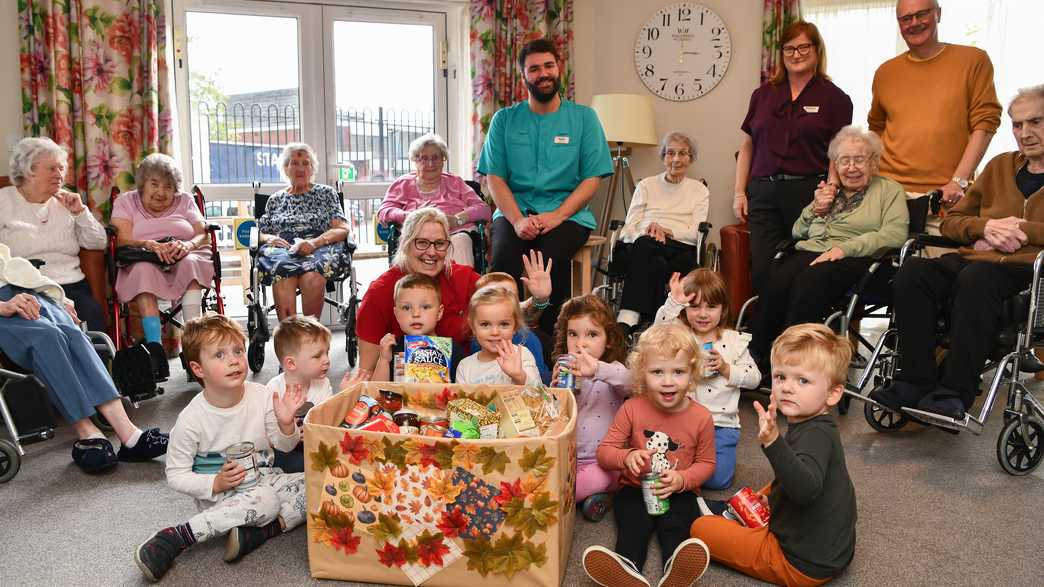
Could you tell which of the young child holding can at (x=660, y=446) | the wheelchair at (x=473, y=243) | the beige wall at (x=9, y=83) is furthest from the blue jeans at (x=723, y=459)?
the beige wall at (x=9, y=83)

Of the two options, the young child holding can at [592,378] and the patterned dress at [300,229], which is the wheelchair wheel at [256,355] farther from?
the young child holding can at [592,378]

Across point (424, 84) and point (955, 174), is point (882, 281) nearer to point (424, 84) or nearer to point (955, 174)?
point (955, 174)

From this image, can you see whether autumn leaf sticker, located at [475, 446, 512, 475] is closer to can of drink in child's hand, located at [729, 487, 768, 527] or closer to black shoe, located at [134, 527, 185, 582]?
can of drink in child's hand, located at [729, 487, 768, 527]

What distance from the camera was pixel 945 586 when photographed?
1858 millimetres

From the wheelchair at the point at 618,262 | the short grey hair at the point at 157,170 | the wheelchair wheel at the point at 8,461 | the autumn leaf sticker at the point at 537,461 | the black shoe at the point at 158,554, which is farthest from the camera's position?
the wheelchair at the point at 618,262

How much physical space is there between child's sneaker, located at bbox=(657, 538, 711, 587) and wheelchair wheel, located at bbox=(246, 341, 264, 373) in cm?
269

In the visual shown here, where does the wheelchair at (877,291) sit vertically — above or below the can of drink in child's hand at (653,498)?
above

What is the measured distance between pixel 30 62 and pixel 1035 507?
15.8ft

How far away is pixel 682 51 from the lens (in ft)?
17.4

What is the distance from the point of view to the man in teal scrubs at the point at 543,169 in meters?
3.68

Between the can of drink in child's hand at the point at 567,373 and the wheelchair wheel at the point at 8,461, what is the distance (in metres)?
1.77

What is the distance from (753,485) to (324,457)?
1393 mm

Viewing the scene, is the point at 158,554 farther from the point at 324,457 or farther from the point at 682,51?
the point at 682,51

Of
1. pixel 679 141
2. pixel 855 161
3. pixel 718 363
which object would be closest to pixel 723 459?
pixel 718 363
